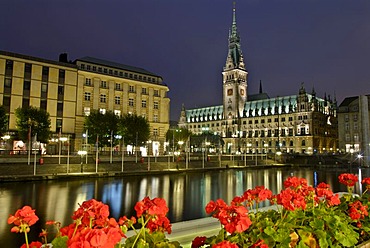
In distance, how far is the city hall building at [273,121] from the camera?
154 m

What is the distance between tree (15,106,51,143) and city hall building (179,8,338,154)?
87477 millimetres

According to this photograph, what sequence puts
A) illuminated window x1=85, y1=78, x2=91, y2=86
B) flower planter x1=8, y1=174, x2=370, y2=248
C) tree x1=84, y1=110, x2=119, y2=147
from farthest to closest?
illuminated window x1=85, y1=78, x2=91, y2=86
tree x1=84, y1=110, x2=119, y2=147
flower planter x1=8, y1=174, x2=370, y2=248

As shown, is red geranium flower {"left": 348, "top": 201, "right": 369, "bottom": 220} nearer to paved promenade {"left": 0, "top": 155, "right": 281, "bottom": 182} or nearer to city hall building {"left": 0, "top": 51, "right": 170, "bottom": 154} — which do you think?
paved promenade {"left": 0, "top": 155, "right": 281, "bottom": 182}

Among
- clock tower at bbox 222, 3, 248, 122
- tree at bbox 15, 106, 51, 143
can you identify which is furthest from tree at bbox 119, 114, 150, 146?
clock tower at bbox 222, 3, 248, 122

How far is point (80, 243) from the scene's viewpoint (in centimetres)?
284

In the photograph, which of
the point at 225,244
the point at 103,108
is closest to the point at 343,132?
the point at 103,108

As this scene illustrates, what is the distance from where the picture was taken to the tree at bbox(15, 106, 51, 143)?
60.3 metres

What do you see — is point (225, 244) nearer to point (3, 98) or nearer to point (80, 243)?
point (80, 243)

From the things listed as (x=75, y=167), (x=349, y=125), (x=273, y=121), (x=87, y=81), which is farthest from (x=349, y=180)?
(x=273, y=121)

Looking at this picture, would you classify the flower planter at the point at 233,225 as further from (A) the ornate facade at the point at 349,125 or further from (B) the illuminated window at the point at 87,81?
(A) the ornate facade at the point at 349,125

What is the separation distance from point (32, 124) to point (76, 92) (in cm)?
2020

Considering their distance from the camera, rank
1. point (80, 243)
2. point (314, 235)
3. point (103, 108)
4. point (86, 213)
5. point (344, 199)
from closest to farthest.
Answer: point (80, 243) < point (86, 213) < point (314, 235) < point (344, 199) < point (103, 108)

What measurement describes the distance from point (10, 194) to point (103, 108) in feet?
188

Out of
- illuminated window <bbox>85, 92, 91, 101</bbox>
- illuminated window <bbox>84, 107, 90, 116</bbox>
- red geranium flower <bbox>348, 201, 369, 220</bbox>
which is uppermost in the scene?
illuminated window <bbox>85, 92, 91, 101</bbox>
